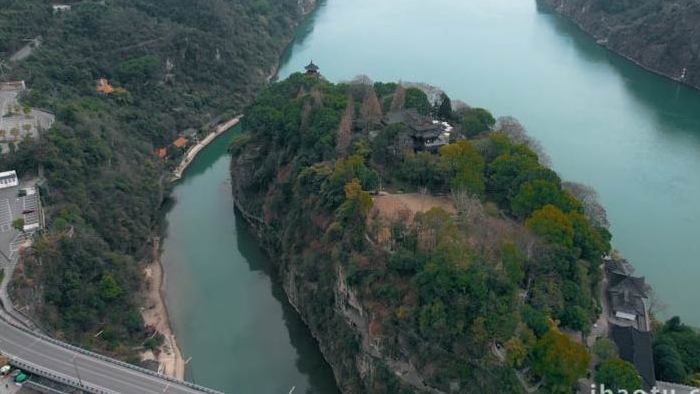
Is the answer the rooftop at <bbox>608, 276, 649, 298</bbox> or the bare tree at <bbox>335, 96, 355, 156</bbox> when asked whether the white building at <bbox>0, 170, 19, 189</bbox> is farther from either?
the rooftop at <bbox>608, 276, 649, 298</bbox>

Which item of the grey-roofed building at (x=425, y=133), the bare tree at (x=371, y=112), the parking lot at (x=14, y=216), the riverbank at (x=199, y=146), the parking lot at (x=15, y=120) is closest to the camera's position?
the parking lot at (x=14, y=216)

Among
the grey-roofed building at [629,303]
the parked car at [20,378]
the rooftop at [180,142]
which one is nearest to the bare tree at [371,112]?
the grey-roofed building at [629,303]

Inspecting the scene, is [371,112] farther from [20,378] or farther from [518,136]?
[20,378]

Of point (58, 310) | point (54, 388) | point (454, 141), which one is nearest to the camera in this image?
point (54, 388)

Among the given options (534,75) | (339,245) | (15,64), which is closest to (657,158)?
(534,75)

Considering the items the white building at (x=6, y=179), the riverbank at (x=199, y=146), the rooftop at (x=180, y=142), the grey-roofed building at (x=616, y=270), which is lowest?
the riverbank at (x=199, y=146)

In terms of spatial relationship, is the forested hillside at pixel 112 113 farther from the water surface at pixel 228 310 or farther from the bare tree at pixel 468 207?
the bare tree at pixel 468 207

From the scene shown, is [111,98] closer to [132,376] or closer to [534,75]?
[132,376]

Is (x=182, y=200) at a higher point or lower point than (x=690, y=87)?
lower
